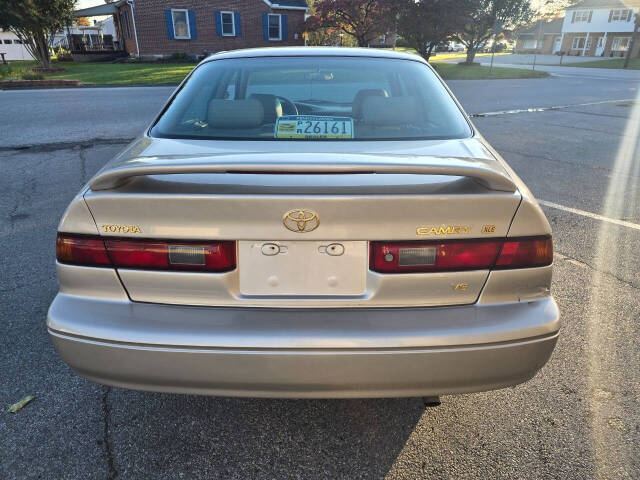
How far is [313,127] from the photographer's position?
86.4 inches

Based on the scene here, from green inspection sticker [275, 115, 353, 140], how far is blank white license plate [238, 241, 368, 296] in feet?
2.40

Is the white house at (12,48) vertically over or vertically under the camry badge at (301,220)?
under

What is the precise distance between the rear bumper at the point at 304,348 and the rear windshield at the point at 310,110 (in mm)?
900

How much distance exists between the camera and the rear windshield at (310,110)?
7.34 ft

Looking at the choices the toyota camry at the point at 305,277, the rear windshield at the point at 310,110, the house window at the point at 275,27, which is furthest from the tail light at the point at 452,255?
the house window at the point at 275,27

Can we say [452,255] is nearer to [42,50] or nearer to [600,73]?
[42,50]

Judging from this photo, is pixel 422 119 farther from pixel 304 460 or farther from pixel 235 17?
pixel 235 17

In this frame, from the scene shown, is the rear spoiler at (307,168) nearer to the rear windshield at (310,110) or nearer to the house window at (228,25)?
the rear windshield at (310,110)

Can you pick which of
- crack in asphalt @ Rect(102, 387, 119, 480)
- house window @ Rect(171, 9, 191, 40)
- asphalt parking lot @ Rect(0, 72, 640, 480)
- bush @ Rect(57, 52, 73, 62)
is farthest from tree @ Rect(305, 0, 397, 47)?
crack in asphalt @ Rect(102, 387, 119, 480)

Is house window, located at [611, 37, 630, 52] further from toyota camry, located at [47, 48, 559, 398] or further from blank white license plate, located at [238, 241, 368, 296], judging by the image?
blank white license plate, located at [238, 241, 368, 296]

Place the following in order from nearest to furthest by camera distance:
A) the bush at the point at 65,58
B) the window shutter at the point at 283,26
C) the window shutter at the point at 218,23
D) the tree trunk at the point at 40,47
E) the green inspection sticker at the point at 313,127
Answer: the green inspection sticker at the point at 313,127
the tree trunk at the point at 40,47
the window shutter at the point at 218,23
the window shutter at the point at 283,26
the bush at the point at 65,58

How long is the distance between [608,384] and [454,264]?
137 cm

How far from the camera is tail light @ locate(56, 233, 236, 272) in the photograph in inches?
63.5

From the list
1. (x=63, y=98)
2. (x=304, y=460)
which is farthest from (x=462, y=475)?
(x=63, y=98)
